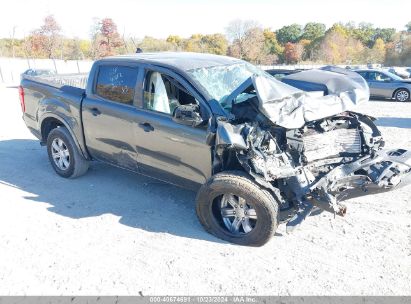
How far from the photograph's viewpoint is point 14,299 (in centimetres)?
306

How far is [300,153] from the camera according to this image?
3.91 meters

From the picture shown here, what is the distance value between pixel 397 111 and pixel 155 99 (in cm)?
998

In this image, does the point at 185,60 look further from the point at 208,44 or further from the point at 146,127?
the point at 208,44

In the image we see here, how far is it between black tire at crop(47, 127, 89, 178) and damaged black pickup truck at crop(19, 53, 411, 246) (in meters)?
0.51

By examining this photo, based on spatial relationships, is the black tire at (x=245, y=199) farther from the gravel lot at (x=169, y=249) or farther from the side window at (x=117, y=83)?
the side window at (x=117, y=83)

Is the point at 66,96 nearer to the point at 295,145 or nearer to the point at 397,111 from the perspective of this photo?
the point at 295,145

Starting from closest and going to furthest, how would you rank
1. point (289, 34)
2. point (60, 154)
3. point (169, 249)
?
point (169, 249)
point (60, 154)
point (289, 34)

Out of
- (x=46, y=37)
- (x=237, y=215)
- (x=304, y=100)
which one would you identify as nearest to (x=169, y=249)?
(x=237, y=215)

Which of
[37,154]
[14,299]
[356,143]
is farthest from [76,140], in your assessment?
[356,143]

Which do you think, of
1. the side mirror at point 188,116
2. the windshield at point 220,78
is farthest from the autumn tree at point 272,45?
the side mirror at point 188,116

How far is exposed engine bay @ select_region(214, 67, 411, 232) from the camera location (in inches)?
144

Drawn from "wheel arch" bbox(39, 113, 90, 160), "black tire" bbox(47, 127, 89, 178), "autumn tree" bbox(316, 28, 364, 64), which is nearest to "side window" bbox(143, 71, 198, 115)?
"wheel arch" bbox(39, 113, 90, 160)

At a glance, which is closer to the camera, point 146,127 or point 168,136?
point 168,136

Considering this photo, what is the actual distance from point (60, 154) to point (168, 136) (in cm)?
241
